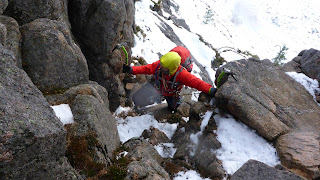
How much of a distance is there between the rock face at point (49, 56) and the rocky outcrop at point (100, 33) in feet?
9.07

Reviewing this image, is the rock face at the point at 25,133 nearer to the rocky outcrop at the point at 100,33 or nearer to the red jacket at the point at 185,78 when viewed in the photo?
the red jacket at the point at 185,78

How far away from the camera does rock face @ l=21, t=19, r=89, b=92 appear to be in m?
6.00

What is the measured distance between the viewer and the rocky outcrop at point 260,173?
174 inches

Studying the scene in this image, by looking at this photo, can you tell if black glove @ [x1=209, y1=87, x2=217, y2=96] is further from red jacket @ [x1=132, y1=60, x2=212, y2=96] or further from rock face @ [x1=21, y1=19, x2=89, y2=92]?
rock face @ [x1=21, y1=19, x2=89, y2=92]

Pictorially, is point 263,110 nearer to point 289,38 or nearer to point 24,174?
point 24,174

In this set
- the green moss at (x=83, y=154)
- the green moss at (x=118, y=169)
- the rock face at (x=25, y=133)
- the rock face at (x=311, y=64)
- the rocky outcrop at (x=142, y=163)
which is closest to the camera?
the rock face at (x=25, y=133)

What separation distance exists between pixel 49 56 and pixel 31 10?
71.1 inches

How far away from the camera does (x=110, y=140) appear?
20.8 feet

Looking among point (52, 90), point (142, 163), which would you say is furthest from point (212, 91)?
point (52, 90)

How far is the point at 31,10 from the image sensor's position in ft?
21.7

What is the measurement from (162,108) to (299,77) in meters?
6.98

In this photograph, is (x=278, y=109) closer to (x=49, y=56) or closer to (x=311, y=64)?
(x=311, y=64)

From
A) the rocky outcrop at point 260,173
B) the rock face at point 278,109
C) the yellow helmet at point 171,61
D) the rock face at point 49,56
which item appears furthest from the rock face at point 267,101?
the rock face at point 49,56

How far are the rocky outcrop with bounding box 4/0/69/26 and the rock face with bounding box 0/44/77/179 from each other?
3.39 metres
